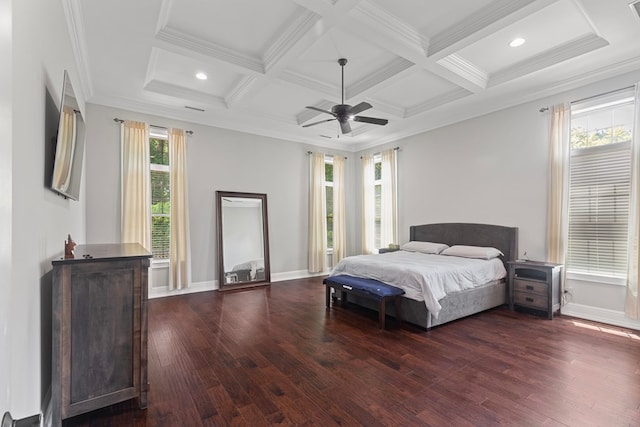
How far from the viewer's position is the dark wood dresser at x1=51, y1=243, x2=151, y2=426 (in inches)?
74.8

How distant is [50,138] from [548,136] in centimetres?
556

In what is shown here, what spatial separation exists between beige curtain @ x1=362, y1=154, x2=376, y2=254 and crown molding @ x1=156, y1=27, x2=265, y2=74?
392 centimetres

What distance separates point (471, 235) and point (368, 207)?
8.31 feet

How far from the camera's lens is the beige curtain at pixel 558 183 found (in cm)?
416

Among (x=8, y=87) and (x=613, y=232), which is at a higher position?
(x=8, y=87)

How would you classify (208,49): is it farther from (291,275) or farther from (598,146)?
(598,146)

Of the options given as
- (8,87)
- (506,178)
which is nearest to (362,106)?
(506,178)

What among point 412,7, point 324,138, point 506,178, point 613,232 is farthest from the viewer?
point 324,138

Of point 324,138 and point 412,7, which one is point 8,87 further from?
point 324,138

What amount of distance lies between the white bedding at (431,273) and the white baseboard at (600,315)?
0.86 metres

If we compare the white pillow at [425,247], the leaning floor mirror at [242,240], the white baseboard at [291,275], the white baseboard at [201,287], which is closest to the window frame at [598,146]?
the white pillow at [425,247]

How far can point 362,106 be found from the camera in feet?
12.1

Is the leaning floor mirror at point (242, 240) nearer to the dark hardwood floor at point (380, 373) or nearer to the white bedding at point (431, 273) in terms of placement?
the dark hardwood floor at point (380, 373)

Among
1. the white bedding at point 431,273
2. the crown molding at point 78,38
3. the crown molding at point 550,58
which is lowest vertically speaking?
the white bedding at point 431,273
